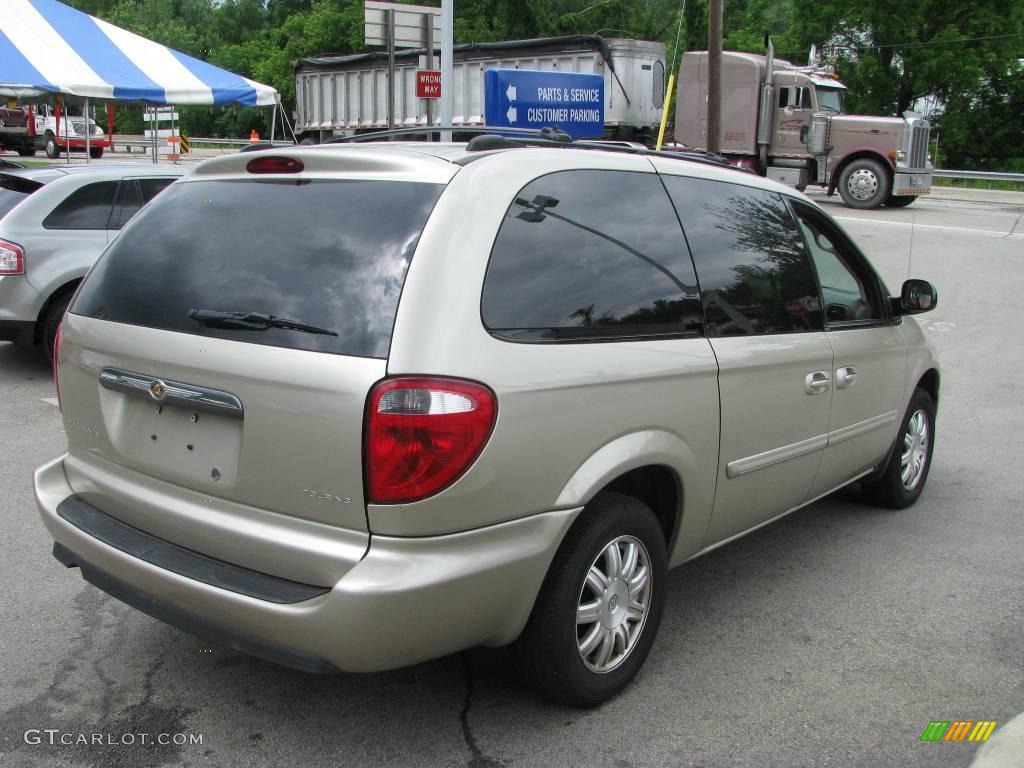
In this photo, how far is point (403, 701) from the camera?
3.17 meters

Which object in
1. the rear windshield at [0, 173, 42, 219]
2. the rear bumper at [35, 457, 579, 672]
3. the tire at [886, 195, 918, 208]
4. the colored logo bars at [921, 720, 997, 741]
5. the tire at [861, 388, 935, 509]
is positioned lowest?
the colored logo bars at [921, 720, 997, 741]

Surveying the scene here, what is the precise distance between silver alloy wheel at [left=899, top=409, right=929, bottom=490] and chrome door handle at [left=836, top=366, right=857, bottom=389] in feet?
3.37

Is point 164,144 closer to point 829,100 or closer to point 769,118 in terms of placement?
point 769,118

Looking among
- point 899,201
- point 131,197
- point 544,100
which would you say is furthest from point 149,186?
point 899,201

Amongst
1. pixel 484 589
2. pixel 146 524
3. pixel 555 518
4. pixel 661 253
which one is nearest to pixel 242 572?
pixel 146 524

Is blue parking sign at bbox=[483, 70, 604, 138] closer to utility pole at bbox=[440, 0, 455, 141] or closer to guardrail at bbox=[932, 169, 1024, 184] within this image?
utility pole at bbox=[440, 0, 455, 141]

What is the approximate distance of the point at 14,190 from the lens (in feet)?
26.9

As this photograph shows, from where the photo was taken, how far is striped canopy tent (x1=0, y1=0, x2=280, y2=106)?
13.8 m

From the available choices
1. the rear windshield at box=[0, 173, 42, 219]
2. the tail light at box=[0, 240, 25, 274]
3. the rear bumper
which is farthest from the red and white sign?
the rear bumper

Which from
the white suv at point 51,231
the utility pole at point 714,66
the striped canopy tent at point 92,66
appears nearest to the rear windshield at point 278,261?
the white suv at point 51,231

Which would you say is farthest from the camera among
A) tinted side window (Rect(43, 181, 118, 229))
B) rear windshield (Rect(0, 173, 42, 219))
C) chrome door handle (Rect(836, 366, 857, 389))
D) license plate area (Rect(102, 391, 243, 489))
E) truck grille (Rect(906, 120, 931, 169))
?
truck grille (Rect(906, 120, 931, 169))

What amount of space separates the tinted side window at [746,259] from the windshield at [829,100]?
1889 centimetres

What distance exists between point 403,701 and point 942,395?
6405mm

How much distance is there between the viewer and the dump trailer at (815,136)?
68.0ft
